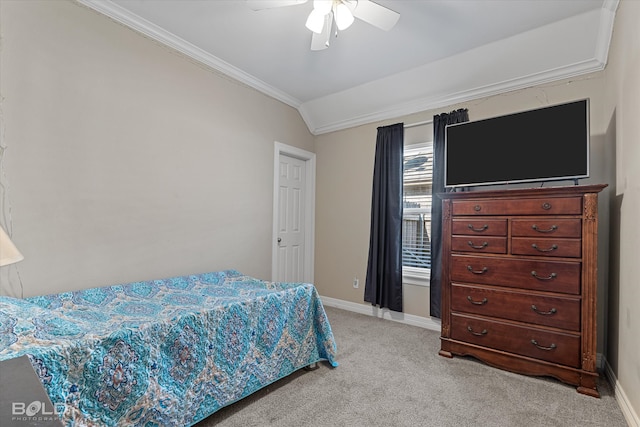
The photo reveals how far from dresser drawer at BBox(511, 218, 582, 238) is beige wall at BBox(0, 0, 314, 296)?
2.59 m

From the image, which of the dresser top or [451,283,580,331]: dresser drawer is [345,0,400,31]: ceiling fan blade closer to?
the dresser top

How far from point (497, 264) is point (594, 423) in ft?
3.49

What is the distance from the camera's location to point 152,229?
2725 mm

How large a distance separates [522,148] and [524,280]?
41.8 inches

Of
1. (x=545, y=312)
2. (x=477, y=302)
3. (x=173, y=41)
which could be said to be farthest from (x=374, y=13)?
(x=545, y=312)

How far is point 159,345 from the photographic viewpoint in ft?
5.30

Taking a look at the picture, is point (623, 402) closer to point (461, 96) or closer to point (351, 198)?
point (461, 96)

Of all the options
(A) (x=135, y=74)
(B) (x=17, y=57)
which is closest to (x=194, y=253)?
(A) (x=135, y=74)

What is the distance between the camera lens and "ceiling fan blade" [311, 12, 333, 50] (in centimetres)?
220

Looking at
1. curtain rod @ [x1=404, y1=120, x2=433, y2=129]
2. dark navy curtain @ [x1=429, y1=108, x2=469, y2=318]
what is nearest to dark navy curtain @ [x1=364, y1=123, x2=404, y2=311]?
curtain rod @ [x1=404, y1=120, x2=433, y2=129]

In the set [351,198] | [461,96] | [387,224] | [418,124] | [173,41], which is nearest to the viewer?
[173,41]

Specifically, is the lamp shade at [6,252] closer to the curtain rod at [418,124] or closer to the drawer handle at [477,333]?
the drawer handle at [477,333]

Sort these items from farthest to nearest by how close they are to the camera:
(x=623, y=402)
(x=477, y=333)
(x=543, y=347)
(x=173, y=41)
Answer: (x=173, y=41)
(x=477, y=333)
(x=543, y=347)
(x=623, y=402)

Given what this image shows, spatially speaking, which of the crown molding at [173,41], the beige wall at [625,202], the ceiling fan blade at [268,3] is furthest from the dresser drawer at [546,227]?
the crown molding at [173,41]
